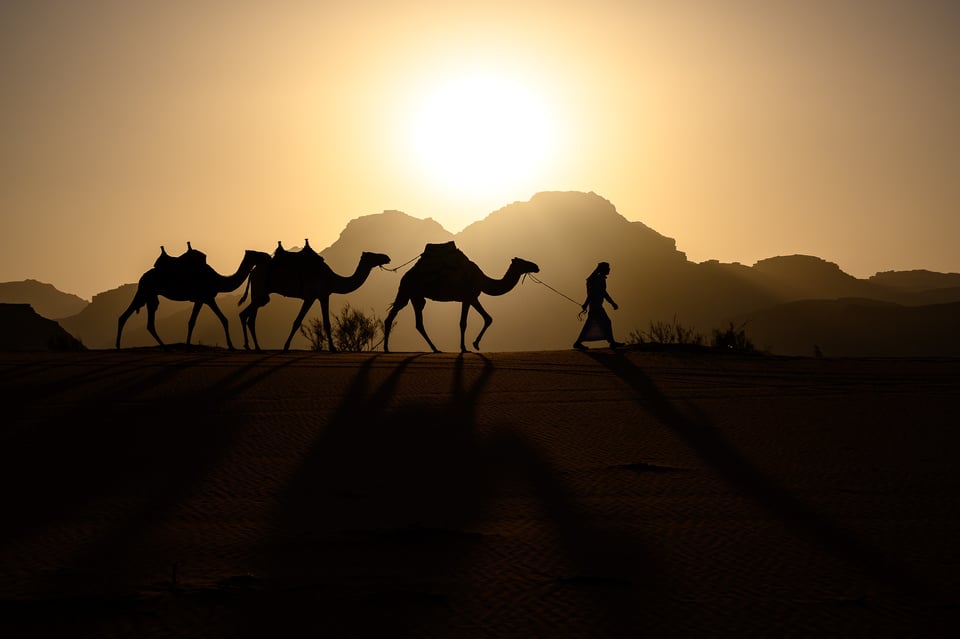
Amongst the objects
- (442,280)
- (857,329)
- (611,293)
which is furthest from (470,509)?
(611,293)

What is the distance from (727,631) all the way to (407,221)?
17745 cm

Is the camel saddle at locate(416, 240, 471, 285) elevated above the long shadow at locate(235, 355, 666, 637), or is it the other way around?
the camel saddle at locate(416, 240, 471, 285)

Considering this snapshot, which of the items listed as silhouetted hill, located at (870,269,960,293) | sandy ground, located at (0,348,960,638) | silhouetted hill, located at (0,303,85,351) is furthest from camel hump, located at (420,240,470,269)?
silhouetted hill, located at (870,269,960,293)

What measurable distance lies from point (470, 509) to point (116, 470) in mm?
3616

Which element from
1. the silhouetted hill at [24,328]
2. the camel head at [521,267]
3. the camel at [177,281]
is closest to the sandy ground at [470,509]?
the camel at [177,281]

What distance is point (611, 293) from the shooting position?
391 ft

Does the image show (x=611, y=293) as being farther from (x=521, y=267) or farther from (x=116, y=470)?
(x=116, y=470)

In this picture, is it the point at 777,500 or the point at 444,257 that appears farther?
the point at 444,257

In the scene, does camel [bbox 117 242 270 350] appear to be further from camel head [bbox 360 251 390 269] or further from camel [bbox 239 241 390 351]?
camel head [bbox 360 251 390 269]

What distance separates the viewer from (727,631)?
17.2 ft

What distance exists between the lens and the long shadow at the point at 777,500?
622 cm

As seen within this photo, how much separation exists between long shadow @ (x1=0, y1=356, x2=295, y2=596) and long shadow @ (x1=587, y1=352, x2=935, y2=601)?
4606 mm

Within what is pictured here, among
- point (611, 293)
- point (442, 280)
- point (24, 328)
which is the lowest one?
point (24, 328)

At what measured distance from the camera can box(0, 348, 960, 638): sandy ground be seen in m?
5.50
